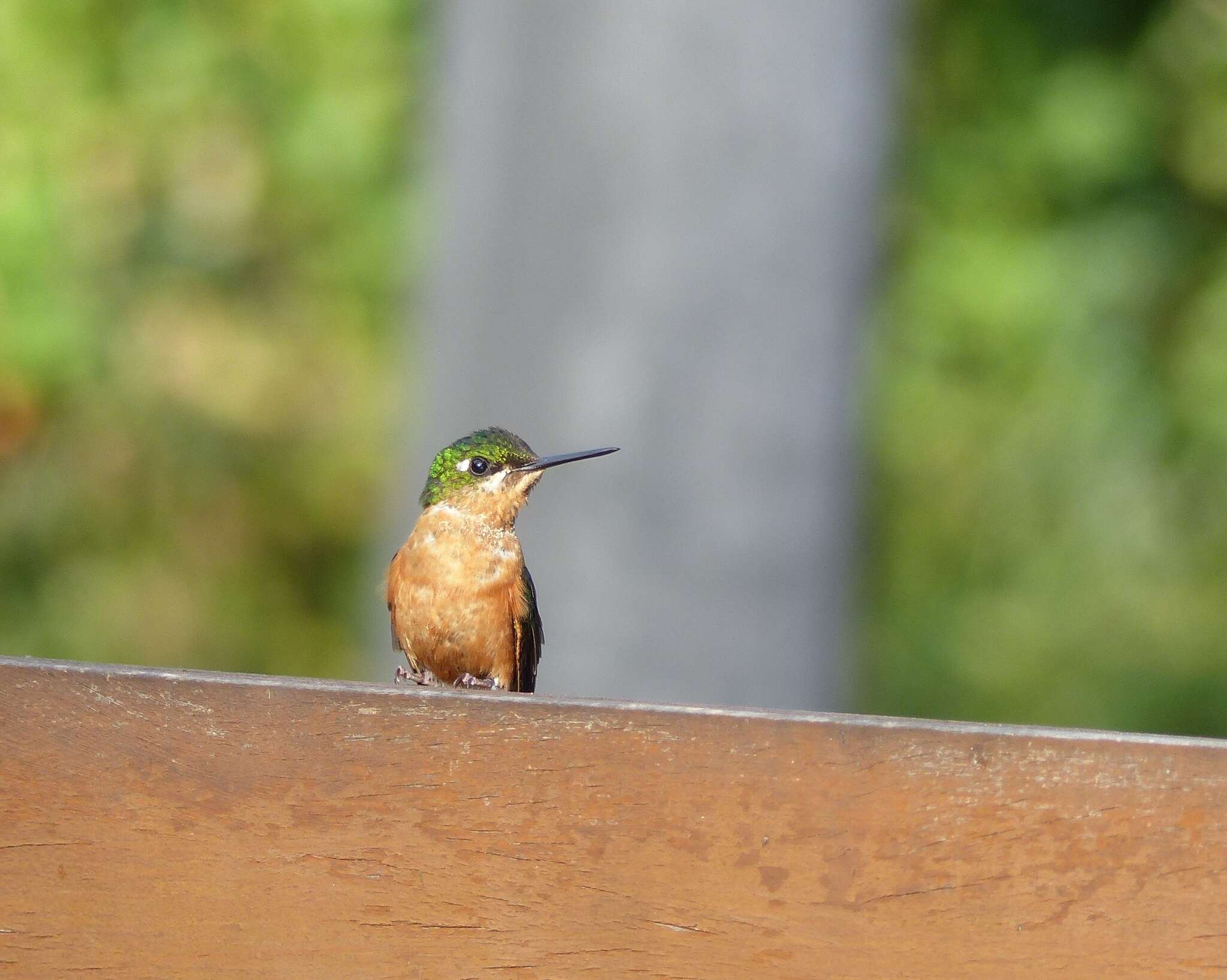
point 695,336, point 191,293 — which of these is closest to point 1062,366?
point 695,336

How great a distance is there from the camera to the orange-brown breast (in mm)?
3414

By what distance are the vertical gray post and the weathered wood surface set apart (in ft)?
8.34

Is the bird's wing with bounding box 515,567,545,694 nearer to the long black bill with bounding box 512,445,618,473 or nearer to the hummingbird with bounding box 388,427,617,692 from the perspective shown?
the hummingbird with bounding box 388,427,617,692

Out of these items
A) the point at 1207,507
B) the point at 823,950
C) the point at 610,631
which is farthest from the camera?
the point at 1207,507

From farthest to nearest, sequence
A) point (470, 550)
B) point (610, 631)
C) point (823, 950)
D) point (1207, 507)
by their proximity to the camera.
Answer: point (1207, 507)
point (610, 631)
point (470, 550)
point (823, 950)

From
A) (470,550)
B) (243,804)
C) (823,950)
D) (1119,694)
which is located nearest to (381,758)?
(243,804)

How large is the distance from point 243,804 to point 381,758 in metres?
0.17

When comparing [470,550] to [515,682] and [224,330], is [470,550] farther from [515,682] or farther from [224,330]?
[224,330]

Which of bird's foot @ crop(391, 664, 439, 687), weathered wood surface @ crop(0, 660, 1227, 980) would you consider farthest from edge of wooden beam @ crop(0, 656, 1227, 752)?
bird's foot @ crop(391, 664, 439, 687)

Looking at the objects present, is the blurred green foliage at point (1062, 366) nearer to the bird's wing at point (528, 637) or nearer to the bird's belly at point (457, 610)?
the bird's wing at point (528, 637)

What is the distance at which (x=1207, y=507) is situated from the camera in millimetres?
7711

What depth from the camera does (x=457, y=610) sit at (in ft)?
11.2

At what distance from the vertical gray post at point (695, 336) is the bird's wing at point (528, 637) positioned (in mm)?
724

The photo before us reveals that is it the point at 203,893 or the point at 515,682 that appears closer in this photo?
the point at 203,893
